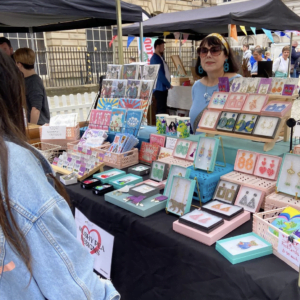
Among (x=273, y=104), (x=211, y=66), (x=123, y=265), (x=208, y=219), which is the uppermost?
(x=211, y=66)

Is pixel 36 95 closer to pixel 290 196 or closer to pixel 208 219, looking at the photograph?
pixel 208 219

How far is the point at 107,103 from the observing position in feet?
8.26

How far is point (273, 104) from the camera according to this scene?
1.67 metres

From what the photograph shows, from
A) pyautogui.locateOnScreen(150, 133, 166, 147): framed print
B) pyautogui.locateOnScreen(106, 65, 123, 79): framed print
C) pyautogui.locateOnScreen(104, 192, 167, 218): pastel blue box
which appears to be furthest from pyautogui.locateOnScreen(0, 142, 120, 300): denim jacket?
pyautogui.locateOnScreen(106, 65, 123, 79): framed print

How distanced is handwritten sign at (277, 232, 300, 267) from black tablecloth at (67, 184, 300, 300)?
36 mm

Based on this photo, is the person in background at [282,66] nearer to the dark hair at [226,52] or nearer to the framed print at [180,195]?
the dark hair at [226,52]

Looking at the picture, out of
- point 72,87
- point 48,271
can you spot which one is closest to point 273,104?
point 48,271

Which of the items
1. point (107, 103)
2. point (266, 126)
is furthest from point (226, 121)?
point (107, 103)

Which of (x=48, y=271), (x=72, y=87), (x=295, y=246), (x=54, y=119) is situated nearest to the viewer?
(x=48, y=271)

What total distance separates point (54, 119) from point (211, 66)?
4.53 feet

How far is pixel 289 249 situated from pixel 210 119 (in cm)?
100

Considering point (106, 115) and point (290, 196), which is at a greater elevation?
point (106, 115)

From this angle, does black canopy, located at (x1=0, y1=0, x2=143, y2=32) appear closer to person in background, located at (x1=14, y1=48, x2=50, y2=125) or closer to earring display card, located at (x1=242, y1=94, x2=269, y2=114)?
person in background, located at (x1=14, y1=48, x2=50, y2=125)

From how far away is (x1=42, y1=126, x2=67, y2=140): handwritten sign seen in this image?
7.75 feet
